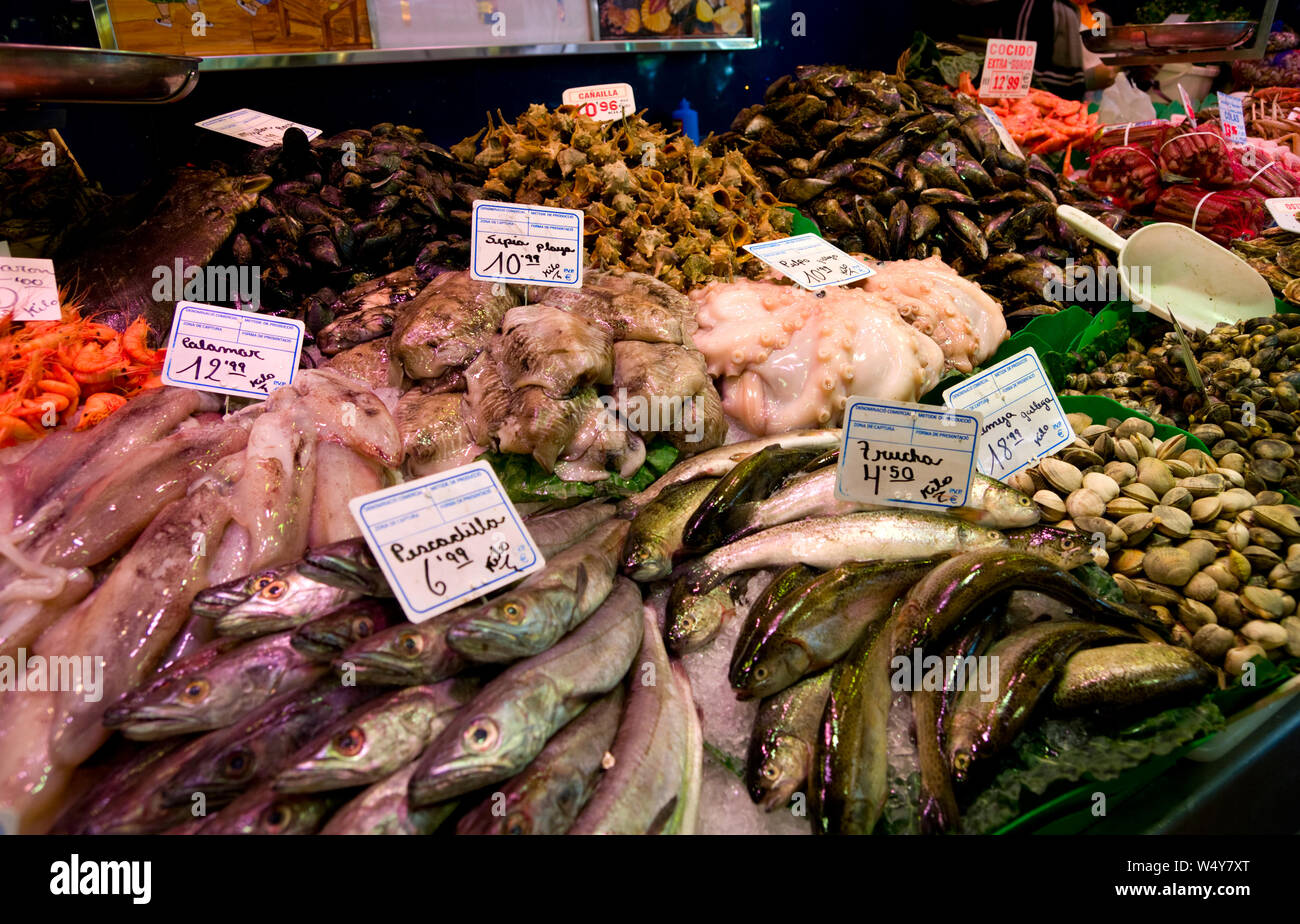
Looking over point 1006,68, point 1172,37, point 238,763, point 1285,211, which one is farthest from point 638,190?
point 1172,37

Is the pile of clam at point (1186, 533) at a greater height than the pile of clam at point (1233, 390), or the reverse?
the pile of clam at point (1233, 390)

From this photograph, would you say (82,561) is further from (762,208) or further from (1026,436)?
(762,208)

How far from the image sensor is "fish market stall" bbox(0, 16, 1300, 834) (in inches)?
63.0

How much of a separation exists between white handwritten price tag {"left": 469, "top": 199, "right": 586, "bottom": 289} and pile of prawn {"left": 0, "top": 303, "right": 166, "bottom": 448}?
1293 millimetres

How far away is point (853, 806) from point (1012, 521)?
3.77ft

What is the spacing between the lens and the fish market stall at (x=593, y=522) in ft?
5.25

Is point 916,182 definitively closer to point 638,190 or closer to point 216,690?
point 638,190

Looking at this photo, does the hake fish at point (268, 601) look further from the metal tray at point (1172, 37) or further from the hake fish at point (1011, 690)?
the metal tray at point (1172, 37)

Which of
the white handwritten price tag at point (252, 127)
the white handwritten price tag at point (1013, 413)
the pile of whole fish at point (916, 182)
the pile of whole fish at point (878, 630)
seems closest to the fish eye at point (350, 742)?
the pile of whole fish at point (878, 630)

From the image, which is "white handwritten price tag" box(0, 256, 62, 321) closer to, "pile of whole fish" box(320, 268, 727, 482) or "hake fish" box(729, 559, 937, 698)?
"pile of whole fish" box(320, 268, 727, 482)

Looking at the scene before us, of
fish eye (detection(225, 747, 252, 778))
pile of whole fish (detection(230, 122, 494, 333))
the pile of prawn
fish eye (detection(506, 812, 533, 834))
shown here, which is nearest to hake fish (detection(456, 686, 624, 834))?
fish eye (detection(506, 812, 533, 834))

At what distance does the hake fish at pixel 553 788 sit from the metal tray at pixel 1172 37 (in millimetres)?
7873

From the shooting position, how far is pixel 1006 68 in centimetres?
584
